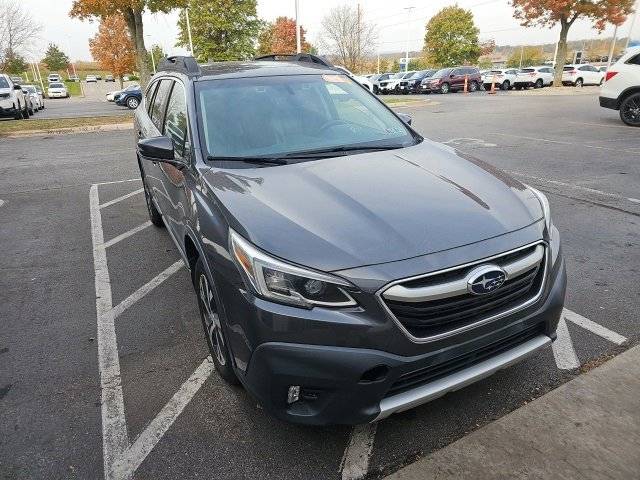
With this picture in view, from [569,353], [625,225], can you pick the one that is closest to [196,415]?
[569,353]

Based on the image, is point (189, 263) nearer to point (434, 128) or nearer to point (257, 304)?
point (257, 304)

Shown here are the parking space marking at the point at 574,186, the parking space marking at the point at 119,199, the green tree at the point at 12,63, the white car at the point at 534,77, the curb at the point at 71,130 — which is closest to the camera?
the parking space marking at the point at 574,186

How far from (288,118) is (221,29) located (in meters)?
48.5

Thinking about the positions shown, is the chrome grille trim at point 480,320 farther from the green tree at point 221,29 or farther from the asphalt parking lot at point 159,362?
the green tree at point 221,29

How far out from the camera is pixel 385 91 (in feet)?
129

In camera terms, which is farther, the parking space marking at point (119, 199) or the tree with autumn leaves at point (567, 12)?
the tree with autumn leaves at point (567, 12)

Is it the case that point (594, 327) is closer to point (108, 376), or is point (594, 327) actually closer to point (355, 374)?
point (355, 374)

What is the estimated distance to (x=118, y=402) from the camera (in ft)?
9.23

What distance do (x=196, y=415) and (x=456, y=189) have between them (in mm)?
1894

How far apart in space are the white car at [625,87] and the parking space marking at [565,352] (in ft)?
37.2

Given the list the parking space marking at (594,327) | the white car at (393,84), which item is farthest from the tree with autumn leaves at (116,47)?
the parking space marking at (594,327)

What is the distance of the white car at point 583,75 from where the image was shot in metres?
34.7

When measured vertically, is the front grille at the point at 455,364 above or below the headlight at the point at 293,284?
below

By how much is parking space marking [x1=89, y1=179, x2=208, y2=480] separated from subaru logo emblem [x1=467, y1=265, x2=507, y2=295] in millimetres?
1746
